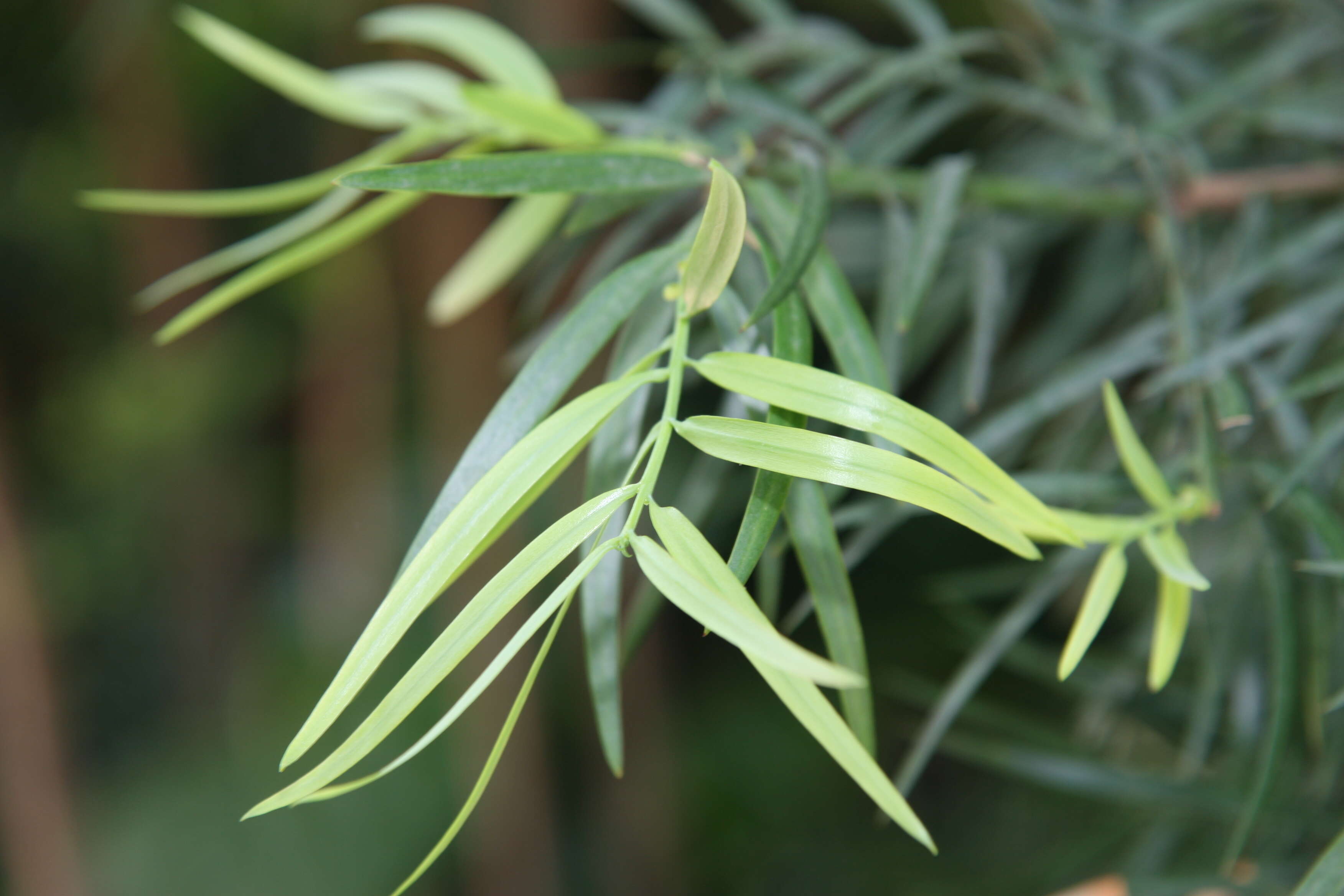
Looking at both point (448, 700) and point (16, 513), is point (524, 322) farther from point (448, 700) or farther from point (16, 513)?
point (16, 513)

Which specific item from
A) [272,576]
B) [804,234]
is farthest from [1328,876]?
[272,576]

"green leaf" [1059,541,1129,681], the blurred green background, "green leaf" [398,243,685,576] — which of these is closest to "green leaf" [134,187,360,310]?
"green leaf" [398,243,685,576]

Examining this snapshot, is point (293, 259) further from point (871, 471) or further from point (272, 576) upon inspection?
point (272, 576)

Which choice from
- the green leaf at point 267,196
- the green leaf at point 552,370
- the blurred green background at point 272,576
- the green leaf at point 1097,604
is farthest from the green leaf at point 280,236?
the blurred green background at point 272,576

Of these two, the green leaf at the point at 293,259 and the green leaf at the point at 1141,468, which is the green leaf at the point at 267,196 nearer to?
the green leaf at the point at 293,259

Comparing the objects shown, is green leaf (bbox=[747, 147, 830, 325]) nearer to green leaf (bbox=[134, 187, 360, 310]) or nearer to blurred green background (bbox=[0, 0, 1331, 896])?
green leaf (bbox=[134, 187, 360, 310])

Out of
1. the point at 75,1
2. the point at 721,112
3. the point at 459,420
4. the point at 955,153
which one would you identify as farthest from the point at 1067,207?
the point at 75,1
